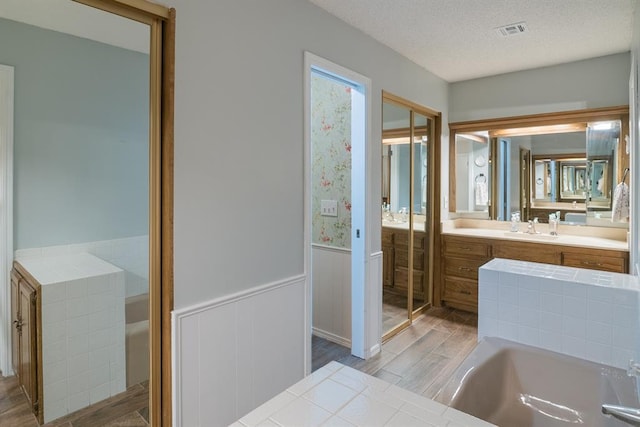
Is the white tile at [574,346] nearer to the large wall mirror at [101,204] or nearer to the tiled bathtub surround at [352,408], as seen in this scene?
the tiled bathtub surround at [352,408]

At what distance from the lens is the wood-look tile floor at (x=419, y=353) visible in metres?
2.59

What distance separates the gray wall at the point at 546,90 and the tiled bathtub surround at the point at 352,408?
11.8ft

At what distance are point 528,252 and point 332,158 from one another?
199 cm

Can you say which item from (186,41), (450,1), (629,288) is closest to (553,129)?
(450,1)

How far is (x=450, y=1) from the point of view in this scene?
7.50ft

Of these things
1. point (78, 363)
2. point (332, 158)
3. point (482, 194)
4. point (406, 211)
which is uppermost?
point (332, 158)

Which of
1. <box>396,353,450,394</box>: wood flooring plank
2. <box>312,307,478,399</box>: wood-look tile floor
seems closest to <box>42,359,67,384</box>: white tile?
Result: <box>312,307,478,399</box>: wood-look tile floor

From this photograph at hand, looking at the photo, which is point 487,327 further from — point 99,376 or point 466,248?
point 466,248

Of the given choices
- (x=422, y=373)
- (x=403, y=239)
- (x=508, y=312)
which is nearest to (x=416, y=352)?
(x=422, y=373)

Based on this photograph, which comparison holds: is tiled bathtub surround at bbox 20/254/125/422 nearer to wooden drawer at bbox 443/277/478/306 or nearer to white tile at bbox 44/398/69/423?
white tile at bbox 44/398/69/423

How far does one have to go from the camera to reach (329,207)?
316 centimetres

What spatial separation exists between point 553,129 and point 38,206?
4.19m

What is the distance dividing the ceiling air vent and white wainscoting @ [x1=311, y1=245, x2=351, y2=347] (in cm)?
200

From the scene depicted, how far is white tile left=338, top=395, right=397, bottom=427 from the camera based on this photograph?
2.93ft
